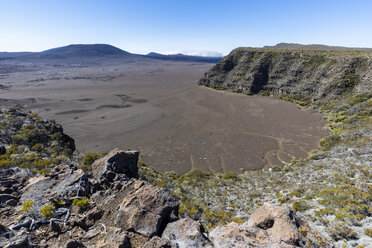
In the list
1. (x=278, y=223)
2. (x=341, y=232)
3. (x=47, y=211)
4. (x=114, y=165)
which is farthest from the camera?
(x=114, y=165)

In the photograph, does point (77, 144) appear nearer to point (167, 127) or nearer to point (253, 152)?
point (167, 127)

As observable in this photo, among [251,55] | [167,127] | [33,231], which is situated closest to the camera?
[33,231]

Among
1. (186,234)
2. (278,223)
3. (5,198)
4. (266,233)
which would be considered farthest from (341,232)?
(5,198)

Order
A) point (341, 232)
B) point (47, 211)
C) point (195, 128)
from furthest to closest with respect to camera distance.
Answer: point (195, 128) < point (341, 232) < point (47, 211)

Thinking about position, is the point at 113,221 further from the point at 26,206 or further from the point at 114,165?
the point at 114,165

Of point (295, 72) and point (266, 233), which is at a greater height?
point (295, 72)

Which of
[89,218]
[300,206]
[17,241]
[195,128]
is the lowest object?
[195,128]

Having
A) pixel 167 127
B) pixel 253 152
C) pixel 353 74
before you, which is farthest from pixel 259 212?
pixel 353 74
